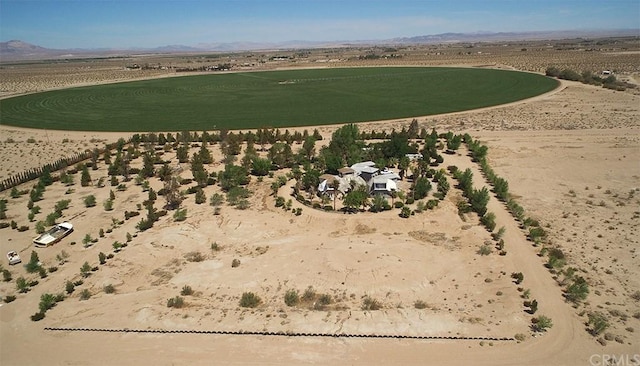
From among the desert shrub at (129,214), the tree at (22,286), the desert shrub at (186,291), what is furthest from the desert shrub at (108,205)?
the desert shrub at (186,291)

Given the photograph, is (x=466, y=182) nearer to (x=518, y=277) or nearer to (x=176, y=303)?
(x=518, y=277)

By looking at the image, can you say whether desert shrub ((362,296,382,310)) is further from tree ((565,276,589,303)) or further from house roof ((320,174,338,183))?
house roof ((320,174,338,183))

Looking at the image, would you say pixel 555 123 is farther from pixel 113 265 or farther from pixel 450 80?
pixel 113 265

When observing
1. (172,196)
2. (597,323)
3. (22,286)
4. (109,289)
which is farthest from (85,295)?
(597,323)

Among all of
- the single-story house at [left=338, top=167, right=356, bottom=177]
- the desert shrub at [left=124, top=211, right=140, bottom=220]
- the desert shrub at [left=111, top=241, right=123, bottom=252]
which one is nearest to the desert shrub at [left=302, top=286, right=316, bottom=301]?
the desert shrub at [left=111, top=241, right=123, bottom=252]

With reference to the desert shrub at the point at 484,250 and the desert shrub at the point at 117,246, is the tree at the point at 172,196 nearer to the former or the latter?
the desert shrub at the point at 117,246
